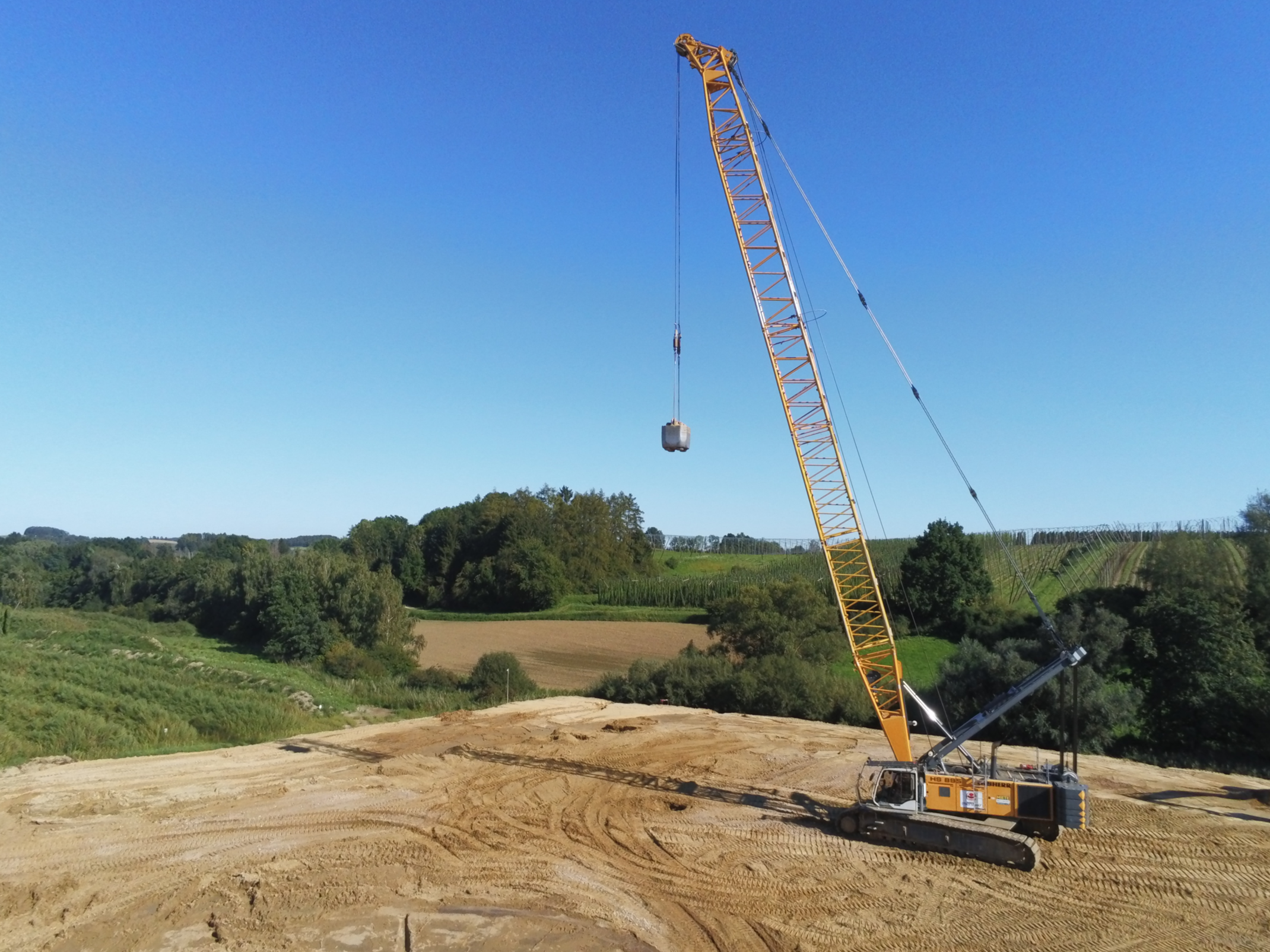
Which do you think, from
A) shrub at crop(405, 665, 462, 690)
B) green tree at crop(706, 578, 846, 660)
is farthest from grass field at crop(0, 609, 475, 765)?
green tree at crop(706, 578, 846, 660)

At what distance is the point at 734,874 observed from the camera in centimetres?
1395

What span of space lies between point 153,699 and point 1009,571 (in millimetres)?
58947

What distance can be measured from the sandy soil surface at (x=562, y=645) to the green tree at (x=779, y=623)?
8191 millimetres

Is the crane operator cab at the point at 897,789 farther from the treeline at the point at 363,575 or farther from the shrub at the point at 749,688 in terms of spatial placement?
the treeline at the point at 363,575

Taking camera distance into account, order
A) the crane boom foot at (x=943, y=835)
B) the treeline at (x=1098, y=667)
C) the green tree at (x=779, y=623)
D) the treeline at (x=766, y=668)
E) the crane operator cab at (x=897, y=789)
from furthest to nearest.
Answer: the green tree at (x=779, y=623)
the treeline at (x=766, y=668)
the treeline at (x=1098, y=667)
the crane operator cab at (x=897, y=789)
the crane boom foot at (x=943, y=835)

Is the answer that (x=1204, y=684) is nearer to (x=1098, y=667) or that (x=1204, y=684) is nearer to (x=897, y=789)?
(x=1098, y=667)

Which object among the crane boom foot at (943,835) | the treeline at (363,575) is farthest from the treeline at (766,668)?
the treeline at (363,575)

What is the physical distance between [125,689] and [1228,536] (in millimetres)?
53113

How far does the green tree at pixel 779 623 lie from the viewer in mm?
38125

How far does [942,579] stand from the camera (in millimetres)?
54969

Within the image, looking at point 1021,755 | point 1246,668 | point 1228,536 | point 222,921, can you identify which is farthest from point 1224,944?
point 1228,536

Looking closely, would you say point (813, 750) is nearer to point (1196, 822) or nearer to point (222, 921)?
point (1196, 822)

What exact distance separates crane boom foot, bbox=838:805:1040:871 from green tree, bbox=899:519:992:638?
40402mm

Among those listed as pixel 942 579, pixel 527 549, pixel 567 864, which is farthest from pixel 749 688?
pixel 527 549
